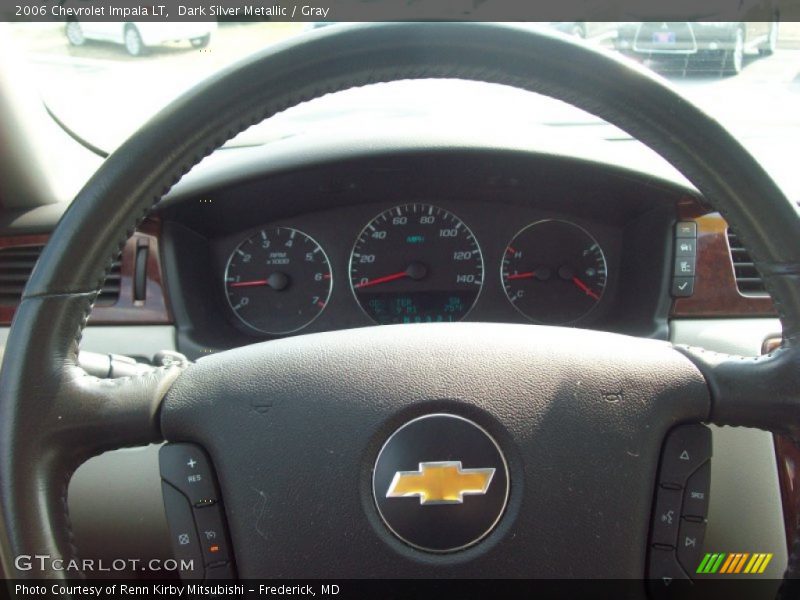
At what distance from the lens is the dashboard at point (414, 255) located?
2420 millimetres

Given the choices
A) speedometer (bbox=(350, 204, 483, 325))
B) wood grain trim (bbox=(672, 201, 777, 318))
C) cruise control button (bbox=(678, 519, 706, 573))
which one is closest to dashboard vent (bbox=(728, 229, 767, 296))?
wood grain trim (bbox=(672, 201, 777, 318))

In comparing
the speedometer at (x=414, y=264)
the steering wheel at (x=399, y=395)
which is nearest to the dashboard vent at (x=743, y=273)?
the speedometer at (x=414, y=264)

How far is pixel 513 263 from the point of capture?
8.13 ft

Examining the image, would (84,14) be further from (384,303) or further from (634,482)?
(634,482)

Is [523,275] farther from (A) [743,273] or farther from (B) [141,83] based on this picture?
(B) [141,83]

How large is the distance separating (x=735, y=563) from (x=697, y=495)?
1.69ft

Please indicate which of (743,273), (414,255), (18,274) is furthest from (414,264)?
(18,274)

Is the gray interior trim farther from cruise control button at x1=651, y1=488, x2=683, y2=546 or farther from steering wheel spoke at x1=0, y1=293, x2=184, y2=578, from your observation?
steering wheel spoke at x1=0, y1=293, x2=184, y2=578

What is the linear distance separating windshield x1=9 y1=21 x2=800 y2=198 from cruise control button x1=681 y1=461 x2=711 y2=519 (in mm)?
1215

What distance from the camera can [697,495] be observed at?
1.22 m

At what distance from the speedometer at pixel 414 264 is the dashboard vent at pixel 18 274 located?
25.4 inches

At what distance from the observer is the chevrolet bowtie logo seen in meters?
1.17

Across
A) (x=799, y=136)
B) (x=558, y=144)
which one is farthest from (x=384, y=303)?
(x=799, y=136)

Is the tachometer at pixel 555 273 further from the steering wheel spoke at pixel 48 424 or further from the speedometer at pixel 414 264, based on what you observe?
the steering wheel spoke at pixel 48 424
